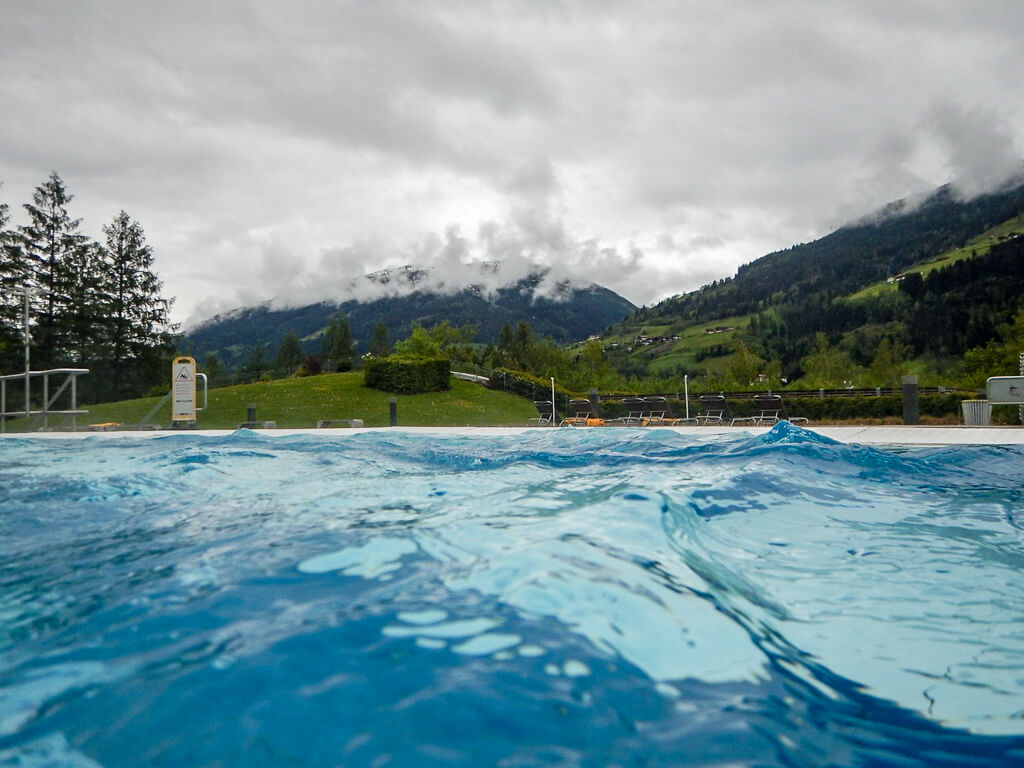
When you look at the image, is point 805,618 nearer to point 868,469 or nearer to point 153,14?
point 868,469

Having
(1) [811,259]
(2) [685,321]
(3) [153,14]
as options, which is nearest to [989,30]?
(3) [153,14]

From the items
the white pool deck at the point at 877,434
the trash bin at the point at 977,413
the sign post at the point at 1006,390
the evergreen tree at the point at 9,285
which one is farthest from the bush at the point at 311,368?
the sign post at the point at 1006,390

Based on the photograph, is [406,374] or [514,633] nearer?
[514,633]

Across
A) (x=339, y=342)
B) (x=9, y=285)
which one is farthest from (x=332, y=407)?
(x=339, y=342)

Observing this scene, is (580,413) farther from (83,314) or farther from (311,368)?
(83,314)

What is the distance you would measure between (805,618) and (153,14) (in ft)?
51.6

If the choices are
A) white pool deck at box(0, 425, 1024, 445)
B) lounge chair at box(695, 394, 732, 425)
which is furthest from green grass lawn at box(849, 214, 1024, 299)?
white pool deck at box(0, 425, 1024, 445)

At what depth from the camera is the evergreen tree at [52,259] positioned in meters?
28.8

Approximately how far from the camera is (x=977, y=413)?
11.1 metres

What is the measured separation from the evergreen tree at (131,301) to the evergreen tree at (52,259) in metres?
1.52

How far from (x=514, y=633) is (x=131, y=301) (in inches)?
1450

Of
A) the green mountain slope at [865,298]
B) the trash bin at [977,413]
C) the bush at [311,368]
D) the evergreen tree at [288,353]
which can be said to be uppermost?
the green mountain slope at [865,298]

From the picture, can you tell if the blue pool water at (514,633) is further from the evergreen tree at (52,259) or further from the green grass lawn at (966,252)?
the green grass lawn at (966,252)

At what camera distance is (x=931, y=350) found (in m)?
68.6
